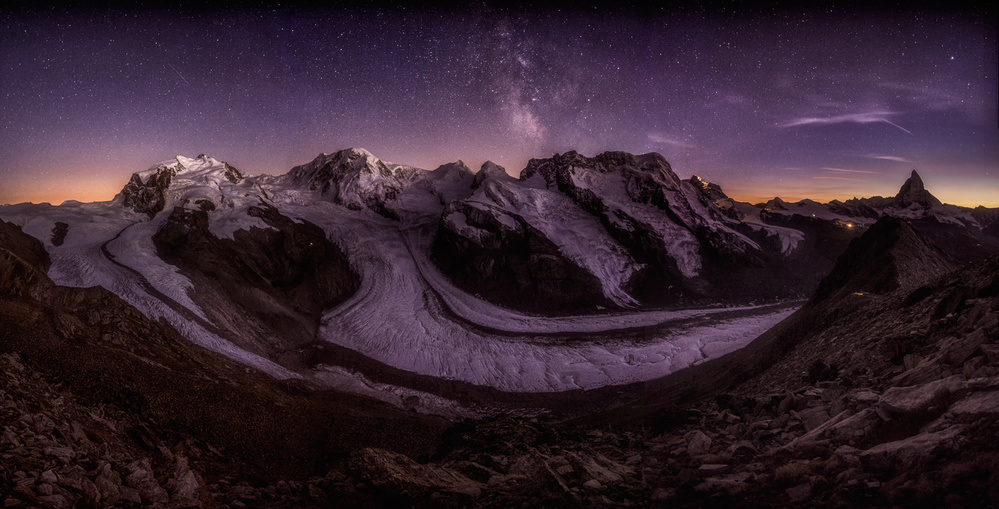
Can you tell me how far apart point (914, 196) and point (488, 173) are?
132 m

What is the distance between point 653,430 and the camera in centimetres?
1302

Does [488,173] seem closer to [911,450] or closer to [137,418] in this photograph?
[137,418]

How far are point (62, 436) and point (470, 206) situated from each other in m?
64.7

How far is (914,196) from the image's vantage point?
5098 inches

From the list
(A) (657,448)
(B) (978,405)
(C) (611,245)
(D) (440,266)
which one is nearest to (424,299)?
(D) (440,266)

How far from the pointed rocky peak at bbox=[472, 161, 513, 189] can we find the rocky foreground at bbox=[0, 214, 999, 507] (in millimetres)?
77443

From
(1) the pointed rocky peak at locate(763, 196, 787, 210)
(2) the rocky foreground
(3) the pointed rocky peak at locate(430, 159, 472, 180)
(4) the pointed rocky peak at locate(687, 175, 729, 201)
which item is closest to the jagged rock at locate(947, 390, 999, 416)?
(2) the rocky foreground

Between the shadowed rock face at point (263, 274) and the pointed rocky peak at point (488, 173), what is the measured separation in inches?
1389

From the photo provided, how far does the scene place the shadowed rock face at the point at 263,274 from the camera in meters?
40.4

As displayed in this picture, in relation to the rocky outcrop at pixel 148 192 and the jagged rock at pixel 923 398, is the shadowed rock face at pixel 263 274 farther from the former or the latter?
the jagged rock at pixel 923 398

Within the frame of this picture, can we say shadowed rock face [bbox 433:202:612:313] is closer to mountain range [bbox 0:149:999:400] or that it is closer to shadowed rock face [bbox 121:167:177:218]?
mountain range [bbox 0:149:999:400]

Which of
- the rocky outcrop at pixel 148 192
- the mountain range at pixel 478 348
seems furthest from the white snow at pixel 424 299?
the rocky outcrop at pixel 148 192

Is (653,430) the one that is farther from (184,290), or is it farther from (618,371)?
(184,290)

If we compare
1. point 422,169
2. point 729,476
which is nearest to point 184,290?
point 729,476
